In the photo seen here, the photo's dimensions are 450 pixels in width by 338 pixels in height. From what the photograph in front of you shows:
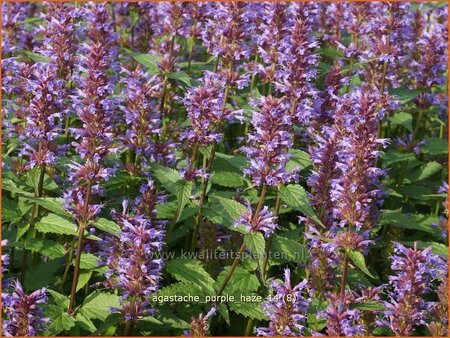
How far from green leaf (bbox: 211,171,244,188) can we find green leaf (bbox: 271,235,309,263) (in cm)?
104

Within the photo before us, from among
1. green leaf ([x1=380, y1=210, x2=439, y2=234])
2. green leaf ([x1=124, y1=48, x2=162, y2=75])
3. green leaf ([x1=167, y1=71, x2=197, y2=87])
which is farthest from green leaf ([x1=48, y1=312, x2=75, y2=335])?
green leaf ([x1=380, y1=210, x2=439, y2=234])

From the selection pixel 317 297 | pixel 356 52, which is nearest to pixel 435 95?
pixel 356 52

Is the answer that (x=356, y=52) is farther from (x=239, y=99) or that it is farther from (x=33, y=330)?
(x=33, y=330)

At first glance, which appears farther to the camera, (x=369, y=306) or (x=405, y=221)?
(x=405, y=221)

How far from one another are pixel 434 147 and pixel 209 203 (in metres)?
3.52

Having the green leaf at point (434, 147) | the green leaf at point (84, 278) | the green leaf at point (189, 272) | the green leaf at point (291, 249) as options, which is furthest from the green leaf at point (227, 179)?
the green leaf at point (434, 147)

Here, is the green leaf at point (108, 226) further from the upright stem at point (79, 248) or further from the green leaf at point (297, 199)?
the green leaf at point (297, 199)

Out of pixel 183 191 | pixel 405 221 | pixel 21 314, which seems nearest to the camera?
pixel 21 314

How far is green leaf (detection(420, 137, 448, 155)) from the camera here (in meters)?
9.26

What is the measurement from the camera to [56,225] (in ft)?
22.4

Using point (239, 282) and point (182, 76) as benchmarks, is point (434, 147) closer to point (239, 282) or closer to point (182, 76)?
point (182, 76)

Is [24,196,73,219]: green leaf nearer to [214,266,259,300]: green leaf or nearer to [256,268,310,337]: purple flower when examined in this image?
[214,266,259,300]: green leaf

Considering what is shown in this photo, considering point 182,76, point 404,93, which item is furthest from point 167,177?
point 404,93

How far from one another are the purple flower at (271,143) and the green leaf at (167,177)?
2.55ft
